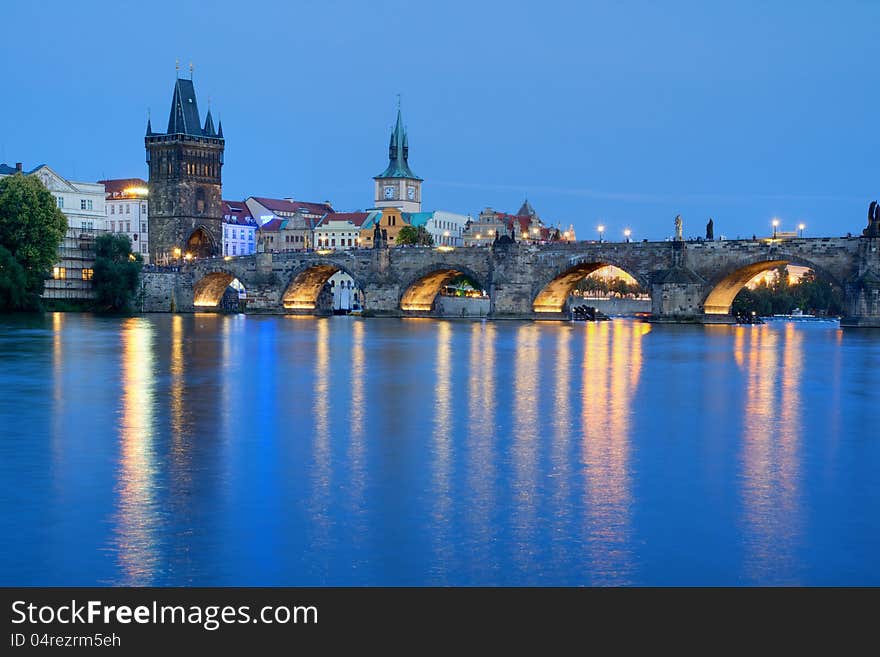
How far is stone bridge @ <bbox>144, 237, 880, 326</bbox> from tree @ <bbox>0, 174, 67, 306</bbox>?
78.5 ft

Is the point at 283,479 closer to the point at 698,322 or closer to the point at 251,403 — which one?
the point at 251,403

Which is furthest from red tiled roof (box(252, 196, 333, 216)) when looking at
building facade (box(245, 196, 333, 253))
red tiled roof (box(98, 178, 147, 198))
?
red tiled roof (box(98, 178, 147, 198))

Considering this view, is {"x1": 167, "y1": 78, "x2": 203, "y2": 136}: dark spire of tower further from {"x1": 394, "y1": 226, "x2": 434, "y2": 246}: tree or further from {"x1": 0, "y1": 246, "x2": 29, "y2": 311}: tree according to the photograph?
{"x1": 0, "y1": 246, "x2": 29, "y2": 311}: tree

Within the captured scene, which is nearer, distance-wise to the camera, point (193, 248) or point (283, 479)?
point (283, 479)

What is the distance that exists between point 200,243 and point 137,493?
9993 cm

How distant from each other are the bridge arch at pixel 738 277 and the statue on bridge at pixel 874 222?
288cm

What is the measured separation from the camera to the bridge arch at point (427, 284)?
75.3 metres

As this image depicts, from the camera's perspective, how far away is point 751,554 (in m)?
9.38

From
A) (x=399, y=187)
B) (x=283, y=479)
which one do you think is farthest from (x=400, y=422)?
(x=399, y=187)

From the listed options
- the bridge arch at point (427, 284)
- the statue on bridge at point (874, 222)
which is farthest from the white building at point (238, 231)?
the statue on bridge at point (874, 222)

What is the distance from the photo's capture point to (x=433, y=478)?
12.6m

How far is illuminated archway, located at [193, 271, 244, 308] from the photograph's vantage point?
91938 millimetres

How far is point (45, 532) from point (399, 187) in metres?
137
